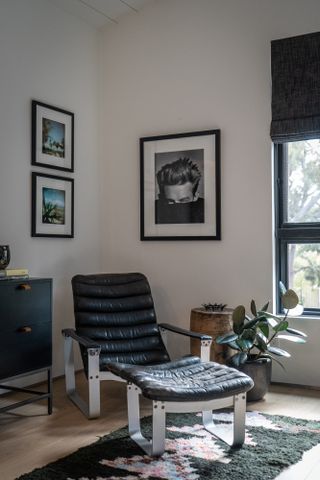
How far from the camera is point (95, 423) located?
2998mm

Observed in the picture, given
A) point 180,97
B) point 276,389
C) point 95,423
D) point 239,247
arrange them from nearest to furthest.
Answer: point 95,423
point 276,389
point 239,247
point 180,97

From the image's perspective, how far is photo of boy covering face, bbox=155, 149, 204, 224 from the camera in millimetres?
4102

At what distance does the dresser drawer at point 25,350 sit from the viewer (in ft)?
9.68

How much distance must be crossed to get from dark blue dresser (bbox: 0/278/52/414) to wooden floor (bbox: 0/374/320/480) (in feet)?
0.43

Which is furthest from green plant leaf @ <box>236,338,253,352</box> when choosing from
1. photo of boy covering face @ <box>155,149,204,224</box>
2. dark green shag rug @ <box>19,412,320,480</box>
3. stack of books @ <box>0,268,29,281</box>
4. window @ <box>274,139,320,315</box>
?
stack of books @ <box>0,268,29,281</box>

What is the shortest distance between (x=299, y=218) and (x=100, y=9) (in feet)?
7.62

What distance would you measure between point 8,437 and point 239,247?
208 cm

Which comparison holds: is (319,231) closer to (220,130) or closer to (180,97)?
(220,130)

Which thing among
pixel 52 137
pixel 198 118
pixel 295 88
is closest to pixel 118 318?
pixel 52 137

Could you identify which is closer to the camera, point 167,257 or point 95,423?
point 95,423

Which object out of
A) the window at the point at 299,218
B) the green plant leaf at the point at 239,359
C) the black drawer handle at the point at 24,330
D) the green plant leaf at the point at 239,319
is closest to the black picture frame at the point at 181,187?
the window at the point at 299,218

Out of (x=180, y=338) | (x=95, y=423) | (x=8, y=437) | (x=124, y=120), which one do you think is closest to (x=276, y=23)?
(x=124, y=120)

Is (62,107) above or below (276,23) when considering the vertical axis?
below

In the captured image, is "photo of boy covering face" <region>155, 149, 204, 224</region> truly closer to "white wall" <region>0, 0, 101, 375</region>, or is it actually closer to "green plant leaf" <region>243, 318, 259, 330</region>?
"white wall" <region>0, 0, 101, 375</region>
